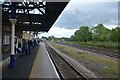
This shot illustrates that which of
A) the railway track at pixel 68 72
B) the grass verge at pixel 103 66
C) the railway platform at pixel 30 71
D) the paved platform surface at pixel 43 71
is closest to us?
the railway platform at pixel 30 71

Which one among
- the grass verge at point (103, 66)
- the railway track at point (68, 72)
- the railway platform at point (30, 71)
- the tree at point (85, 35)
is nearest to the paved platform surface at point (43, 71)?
the railway platform at point (30, 71)

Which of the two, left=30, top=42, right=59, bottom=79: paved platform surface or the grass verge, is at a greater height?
left=30, top=42, right=59, bottom=79: paved platform surface

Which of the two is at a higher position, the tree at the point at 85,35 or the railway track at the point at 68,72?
the tree at the point at 85,35

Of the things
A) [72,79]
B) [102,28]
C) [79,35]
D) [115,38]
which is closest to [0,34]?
[72,79]

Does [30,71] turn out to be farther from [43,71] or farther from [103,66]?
[103,66]

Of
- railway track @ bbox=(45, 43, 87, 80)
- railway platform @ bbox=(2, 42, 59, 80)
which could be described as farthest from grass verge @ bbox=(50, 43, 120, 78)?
railway platform @ bbox=(2, 42, 59, 80)

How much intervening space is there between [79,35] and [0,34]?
12971cm

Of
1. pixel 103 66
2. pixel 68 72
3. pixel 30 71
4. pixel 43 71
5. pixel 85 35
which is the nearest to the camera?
pixel 30 71

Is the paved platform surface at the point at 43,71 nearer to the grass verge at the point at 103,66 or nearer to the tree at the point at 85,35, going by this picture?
the grass verge at the point at 103,66

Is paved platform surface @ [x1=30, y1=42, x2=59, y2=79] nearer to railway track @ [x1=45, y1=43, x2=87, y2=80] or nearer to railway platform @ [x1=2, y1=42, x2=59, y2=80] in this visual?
railway platform @ [x1=2, y1=42, x2=59, y2=80]

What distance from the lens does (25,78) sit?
44.2 feet

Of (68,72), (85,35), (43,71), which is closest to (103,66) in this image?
(68,72)

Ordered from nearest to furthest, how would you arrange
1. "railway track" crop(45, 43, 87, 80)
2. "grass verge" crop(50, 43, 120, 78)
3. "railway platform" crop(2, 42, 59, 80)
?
"railway platform" crop(2, 42, 59, 80)
"railway track" crop(45, 43, 87, 80)
"grass verge" crop(50, 43, 120, 78)

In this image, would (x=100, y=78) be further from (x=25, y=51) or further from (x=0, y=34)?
→ (x=25, y=51)
